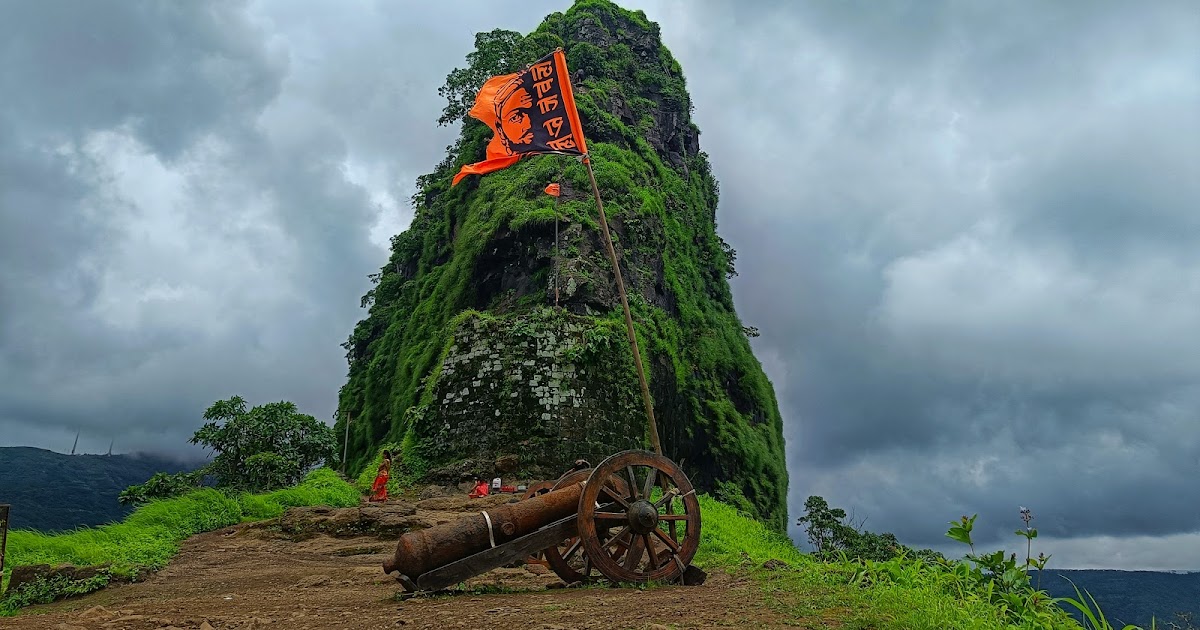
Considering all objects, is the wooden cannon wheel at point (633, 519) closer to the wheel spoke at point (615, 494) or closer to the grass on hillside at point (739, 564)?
the wheel spoke at point (615, 494)

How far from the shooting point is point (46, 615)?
5992 mm

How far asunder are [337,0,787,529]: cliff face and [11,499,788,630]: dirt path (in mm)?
8273

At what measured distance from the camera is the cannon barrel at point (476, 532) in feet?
18.2

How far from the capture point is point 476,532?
5715 mm

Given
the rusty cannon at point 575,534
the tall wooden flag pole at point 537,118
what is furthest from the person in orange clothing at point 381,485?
the rusty cannon at point 575,534

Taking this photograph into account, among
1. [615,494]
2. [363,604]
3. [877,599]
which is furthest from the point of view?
[615,494]

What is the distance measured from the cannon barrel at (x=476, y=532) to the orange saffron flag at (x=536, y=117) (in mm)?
6752

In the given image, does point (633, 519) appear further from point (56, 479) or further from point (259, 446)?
point (56, 479)

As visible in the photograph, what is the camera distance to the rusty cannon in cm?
561

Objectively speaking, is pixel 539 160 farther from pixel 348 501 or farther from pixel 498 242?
pixel 348 501

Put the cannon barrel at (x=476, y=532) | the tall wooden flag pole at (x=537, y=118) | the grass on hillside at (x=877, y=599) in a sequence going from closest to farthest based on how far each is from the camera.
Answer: the grass on hillside at (x=877, y=599), the cannon barrel at (x=476, y=532), the tall wooden flag pole at (x=537, y=118)

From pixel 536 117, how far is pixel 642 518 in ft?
25.7

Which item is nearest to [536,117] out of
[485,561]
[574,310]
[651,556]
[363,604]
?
[651,556]

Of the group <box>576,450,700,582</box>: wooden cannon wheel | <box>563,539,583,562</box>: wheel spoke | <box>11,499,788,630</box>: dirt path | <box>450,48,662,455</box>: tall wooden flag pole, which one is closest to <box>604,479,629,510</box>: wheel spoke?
<box>576,450,700,582</box>: wooden cannon wheel
